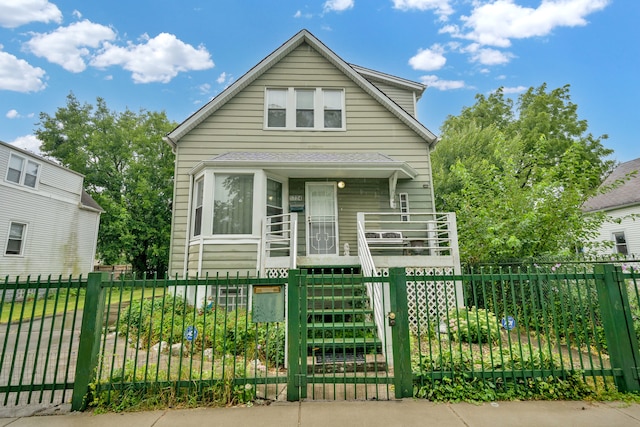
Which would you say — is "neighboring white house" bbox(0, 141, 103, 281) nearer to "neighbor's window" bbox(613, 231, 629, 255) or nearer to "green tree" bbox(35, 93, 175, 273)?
"green tree" bbox(35, 93, 175, 273)

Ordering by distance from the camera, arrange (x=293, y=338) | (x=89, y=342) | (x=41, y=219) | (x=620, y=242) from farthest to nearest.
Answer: (x=41, y=219)
(x=620, y=242)
(x=293, y=338)
(x=89, y=342)

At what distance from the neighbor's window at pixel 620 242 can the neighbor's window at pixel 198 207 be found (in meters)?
19.6

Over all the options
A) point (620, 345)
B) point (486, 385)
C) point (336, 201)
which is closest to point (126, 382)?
point (486, 385)

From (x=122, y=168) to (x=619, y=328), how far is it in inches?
1199

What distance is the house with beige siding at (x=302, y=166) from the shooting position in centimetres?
819

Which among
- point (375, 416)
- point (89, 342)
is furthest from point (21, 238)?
point (375, 416)

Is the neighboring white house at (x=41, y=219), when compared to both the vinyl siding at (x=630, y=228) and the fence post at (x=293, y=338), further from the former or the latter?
the vinyl siding at (x=630, y=228)

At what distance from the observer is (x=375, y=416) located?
316 centimetres

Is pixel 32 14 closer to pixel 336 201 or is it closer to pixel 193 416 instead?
pixel 336 201

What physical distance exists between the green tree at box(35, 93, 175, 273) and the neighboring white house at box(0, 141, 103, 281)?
379 centimetres

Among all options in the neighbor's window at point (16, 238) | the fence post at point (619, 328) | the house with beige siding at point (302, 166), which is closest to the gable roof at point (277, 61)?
the house with beige siding at point (302, 166)

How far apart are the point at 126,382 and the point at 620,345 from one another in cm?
611

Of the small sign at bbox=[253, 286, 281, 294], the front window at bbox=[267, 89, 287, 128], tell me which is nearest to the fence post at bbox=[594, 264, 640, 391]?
the small sign at bbox=[253, 286, 281, 294]

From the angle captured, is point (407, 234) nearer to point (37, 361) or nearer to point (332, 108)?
point (332, 108)
